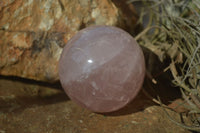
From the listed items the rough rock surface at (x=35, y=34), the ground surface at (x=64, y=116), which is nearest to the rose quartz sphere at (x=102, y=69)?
the ground surface at (x=64, y=116)

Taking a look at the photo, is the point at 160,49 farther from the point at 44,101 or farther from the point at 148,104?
the point at 44,101

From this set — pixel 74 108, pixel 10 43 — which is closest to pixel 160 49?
pixel 74 108

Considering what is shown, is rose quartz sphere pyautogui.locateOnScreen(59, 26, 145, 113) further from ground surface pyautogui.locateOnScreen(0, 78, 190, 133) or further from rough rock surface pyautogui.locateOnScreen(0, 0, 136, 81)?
rough rock surface pyautogui.locateOnScreen(0, 0, 136, 81)

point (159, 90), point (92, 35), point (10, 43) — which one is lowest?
point (159, 90)

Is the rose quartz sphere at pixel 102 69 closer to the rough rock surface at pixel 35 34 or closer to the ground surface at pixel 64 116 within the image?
the ground surface at pixel 64 116

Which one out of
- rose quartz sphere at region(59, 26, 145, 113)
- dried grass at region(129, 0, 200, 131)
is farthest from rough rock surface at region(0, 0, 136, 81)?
dried grass at region(129, 0, 200, 131)

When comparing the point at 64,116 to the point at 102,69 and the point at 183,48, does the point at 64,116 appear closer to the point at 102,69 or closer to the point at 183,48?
the point at 102,69
